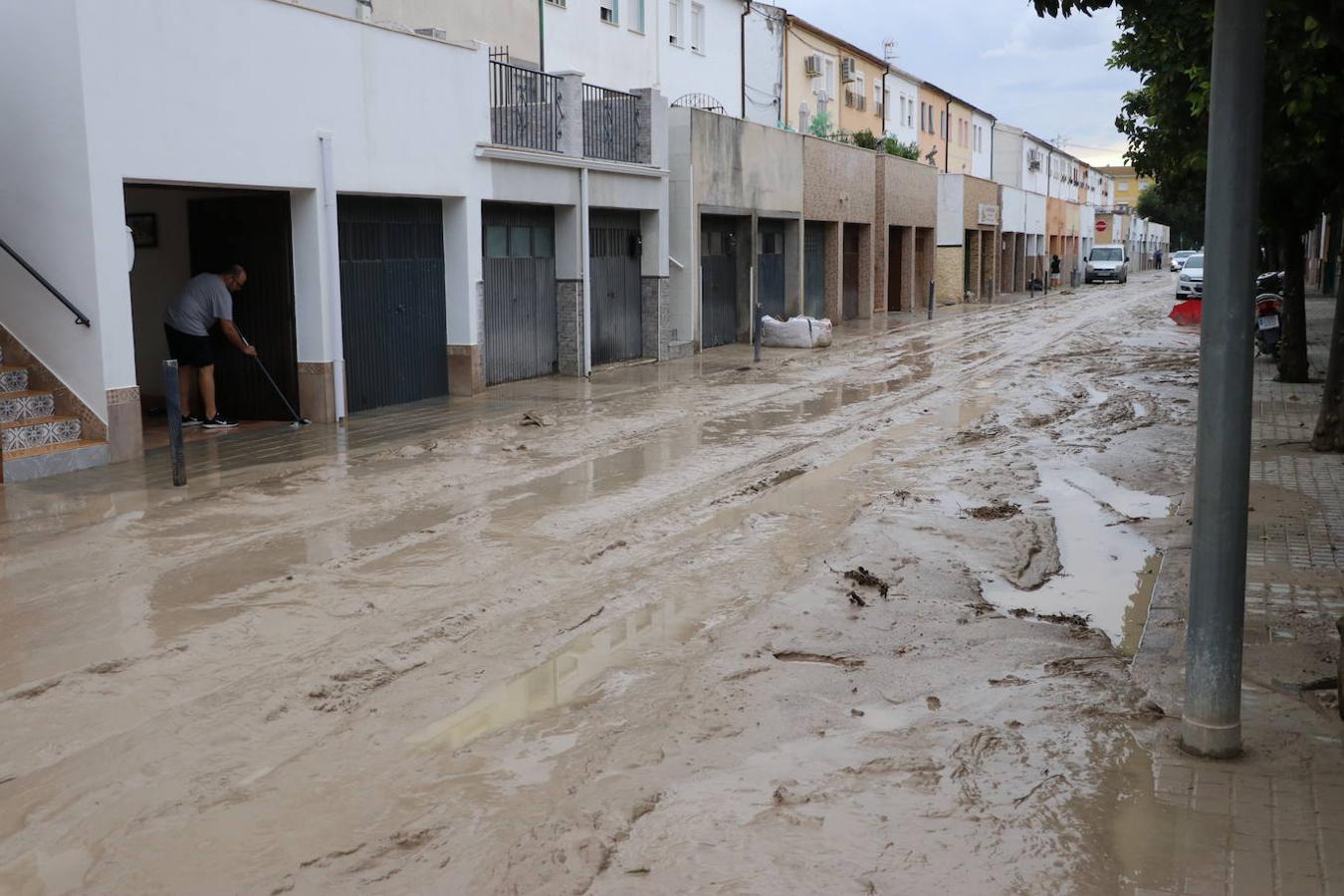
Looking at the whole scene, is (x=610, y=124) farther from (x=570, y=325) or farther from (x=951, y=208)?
(x=951, y=208)

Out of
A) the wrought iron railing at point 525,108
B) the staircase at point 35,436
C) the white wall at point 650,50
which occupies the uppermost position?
the white wall at point 650,50

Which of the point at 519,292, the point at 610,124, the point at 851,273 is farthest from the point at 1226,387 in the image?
the point at 851,273

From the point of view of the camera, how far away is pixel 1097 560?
8.59 metres

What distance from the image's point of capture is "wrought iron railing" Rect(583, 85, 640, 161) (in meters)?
21.0

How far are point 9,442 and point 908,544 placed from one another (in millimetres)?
7827

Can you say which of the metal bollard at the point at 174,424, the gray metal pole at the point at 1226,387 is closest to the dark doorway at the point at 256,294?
the metal bollard at the point at 174,424

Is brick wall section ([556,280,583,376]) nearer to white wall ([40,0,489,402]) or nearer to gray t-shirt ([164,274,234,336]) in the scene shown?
white wall ([40,0,489,402])

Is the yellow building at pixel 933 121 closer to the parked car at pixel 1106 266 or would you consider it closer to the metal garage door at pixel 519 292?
the parked car at pixel 1106 266

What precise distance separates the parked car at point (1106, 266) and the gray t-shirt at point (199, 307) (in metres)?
57.9

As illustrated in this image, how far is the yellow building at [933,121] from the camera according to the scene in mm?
54906

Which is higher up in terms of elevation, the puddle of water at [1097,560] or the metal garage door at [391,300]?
the metal garage door at [391,300]

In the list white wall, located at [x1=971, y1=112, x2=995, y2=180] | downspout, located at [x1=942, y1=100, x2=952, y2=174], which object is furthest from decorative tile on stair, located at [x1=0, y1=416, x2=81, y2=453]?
white wall, located at [x1=971, y1=112, x2=995, y2=180]

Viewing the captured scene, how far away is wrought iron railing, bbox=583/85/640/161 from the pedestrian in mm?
7814

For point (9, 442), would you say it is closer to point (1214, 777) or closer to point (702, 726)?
point (702, 726)
